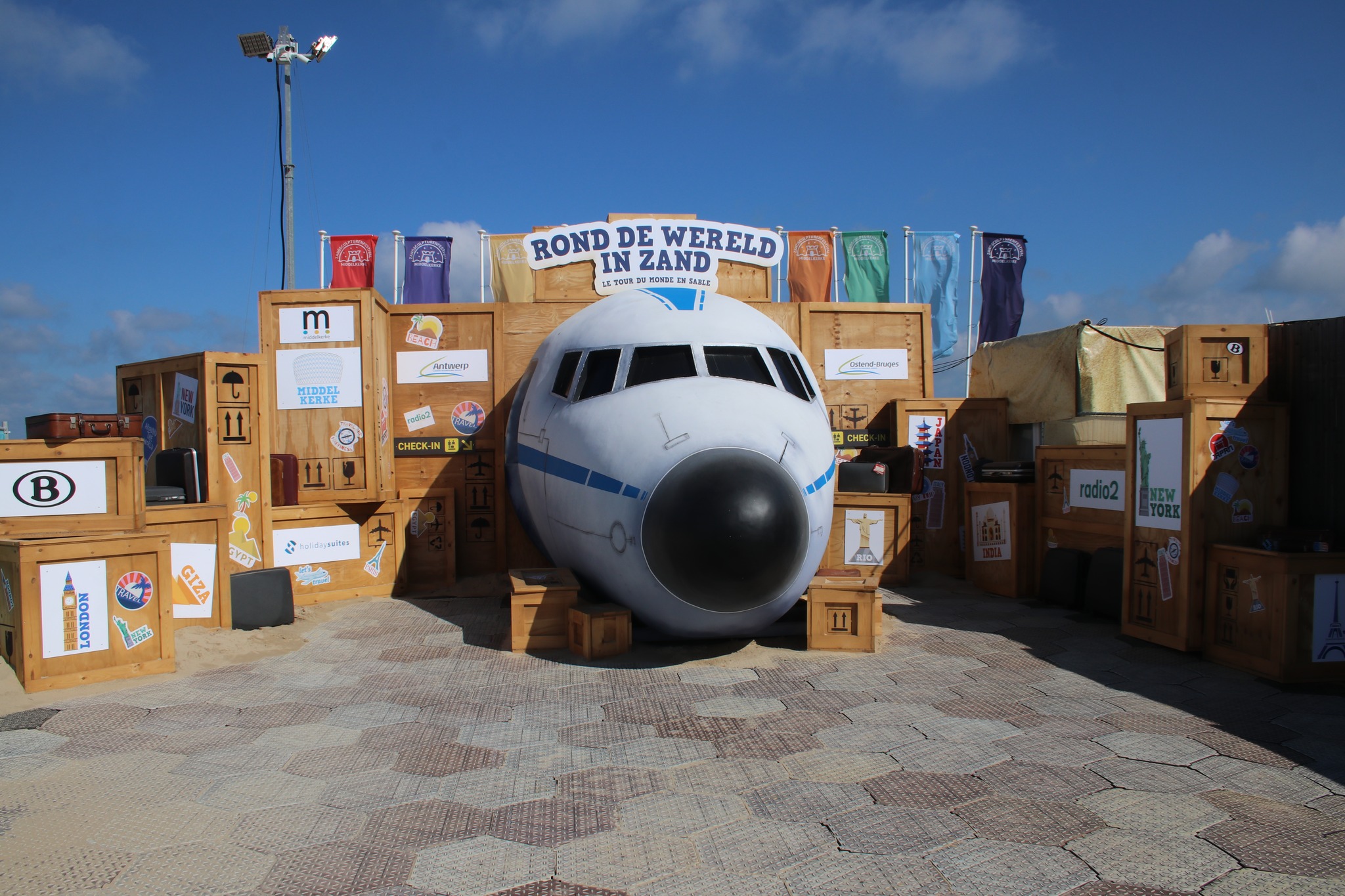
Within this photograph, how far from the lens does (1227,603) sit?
312 inches

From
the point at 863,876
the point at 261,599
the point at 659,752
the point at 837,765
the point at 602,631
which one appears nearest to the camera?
the point at 863,876

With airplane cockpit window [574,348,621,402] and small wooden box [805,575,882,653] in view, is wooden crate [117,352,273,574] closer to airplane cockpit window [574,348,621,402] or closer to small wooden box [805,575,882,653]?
airplane cockpit window [574,348,621,402]

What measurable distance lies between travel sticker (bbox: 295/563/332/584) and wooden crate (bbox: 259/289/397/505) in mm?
989

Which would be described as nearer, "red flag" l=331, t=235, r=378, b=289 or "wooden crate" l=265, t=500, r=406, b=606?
"wooden crate" l=265, t=500, r=406, b=606

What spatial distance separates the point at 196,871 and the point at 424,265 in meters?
18.8

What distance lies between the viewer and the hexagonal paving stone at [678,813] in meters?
4.45

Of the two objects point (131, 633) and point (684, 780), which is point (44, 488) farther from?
point (684, 780)

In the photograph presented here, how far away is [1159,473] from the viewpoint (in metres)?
8.62

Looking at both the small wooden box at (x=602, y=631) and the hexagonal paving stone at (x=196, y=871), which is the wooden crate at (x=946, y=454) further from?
the hexagonal paving stone at (x=196, y=871)

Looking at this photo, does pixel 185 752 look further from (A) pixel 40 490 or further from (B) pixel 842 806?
(B) pixel 842 806

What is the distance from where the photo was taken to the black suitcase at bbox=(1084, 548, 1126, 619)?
9734 millimetres

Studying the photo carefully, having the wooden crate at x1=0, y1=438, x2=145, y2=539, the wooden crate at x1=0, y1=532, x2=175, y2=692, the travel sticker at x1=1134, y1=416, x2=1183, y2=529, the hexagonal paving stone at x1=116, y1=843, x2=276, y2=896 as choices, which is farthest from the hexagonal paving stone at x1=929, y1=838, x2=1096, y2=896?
the wooden crate at x1=0, y1=438, x2=145, y2=539

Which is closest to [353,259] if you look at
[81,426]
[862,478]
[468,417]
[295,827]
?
[468,417]

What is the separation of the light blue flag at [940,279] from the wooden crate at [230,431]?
17464mm
